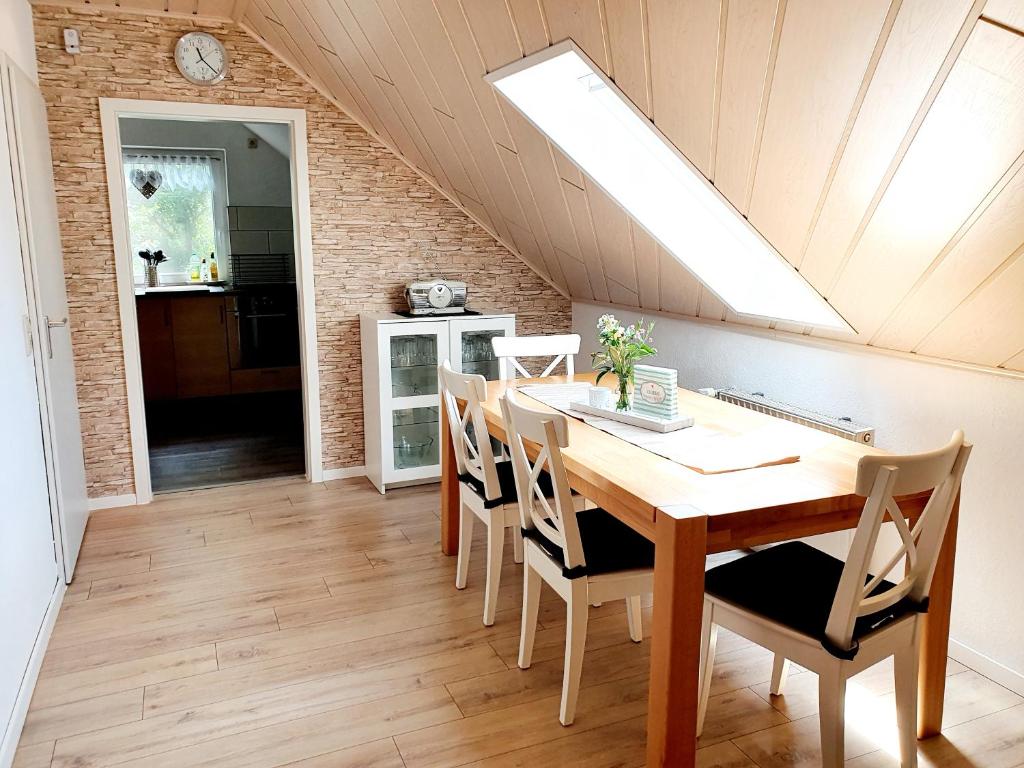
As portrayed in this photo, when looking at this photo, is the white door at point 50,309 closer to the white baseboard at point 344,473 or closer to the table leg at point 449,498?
the white baseboard at point 344,473

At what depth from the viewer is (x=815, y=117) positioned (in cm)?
194

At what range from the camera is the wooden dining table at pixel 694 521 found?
177 centimetres

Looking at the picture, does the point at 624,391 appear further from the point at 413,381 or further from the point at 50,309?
the point at 50,309

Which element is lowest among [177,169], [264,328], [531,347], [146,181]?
[264,328]

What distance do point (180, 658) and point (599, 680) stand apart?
136 cm

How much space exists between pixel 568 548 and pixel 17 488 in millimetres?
1708

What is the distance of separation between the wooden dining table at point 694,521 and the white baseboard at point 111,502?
8.96 feet

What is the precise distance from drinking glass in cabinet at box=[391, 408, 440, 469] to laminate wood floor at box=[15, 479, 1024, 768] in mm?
900

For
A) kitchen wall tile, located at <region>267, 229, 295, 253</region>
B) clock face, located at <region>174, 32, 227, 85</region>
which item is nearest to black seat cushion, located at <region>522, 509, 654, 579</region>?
clock face, located at <region>174, 32, 227, 85</region>

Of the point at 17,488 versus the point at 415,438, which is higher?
the point at 17,488

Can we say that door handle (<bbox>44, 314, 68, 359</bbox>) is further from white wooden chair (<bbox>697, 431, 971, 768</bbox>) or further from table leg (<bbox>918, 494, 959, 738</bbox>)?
table leg (<bbox>918, 494, 959, 738</bbox>)

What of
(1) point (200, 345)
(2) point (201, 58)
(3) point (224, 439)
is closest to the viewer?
(2) point (201, 58)

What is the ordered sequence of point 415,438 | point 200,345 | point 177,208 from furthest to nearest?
point 177,208 < point 200,345 < point 415,438

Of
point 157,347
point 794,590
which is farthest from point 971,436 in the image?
point 157,347
